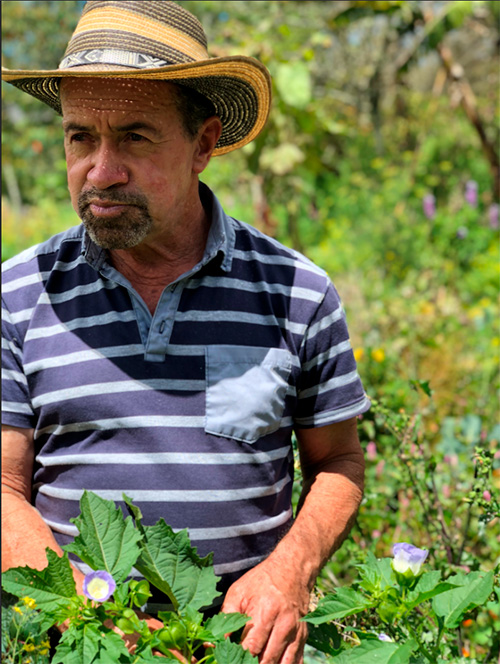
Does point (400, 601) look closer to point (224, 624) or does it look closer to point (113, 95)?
point (224, 624)

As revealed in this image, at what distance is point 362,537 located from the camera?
212 cm

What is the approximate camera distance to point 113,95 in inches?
58.6

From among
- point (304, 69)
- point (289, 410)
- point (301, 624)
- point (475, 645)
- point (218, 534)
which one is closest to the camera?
point (301, 624)

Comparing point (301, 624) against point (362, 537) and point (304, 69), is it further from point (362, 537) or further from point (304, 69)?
point (304, 69)

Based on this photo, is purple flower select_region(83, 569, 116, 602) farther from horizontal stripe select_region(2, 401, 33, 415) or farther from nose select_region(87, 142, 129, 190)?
nose select_region(87, 142, 129, 190)

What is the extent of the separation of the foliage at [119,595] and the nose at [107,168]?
2.12 ft

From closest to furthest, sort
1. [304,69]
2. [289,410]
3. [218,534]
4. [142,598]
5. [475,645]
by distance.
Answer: [142,598]
[218,534]
[289,410]
[475,645]
[304,69]

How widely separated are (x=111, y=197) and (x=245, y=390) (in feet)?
1.64

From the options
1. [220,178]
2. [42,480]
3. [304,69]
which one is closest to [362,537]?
[42,480]

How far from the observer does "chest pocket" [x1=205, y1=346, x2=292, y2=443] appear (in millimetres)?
1552

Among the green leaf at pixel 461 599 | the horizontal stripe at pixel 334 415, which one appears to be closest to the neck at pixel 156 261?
the horizontal stripe at pixel 334 415

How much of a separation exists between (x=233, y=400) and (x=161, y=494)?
0.25 m

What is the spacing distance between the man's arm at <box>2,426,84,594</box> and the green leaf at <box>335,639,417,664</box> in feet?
1.84

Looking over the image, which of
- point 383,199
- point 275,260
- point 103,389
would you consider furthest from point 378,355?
point 383,199
